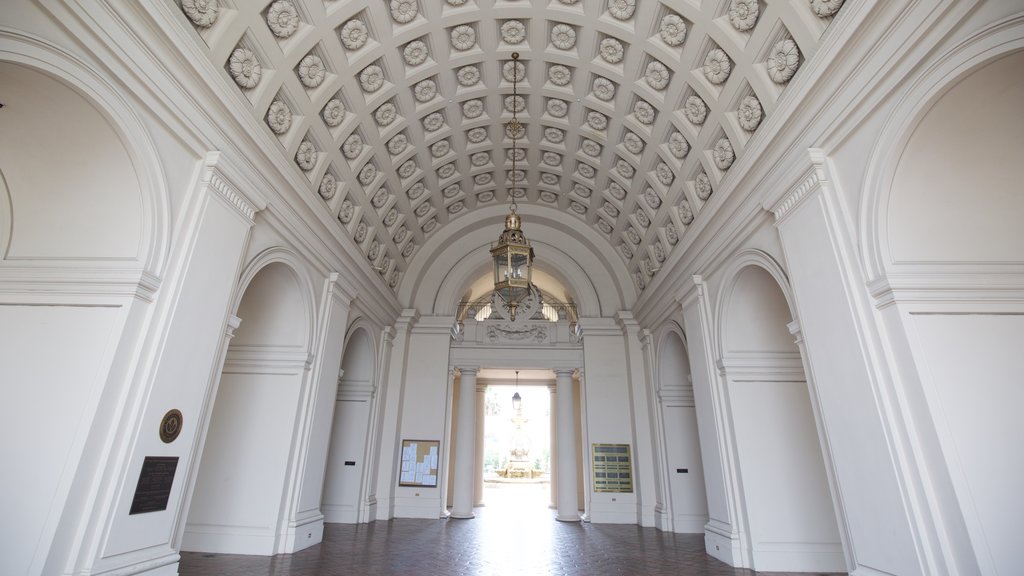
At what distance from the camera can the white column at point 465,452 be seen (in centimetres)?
1156

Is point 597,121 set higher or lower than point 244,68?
higher

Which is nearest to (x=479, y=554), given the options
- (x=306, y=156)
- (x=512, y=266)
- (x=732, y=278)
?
(x=512, y=266)

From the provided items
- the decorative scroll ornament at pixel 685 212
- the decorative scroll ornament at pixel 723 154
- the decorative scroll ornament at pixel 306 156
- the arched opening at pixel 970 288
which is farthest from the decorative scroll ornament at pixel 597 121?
the arched opening at pixel 970 288

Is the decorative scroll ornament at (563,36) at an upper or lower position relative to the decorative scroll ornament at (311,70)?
upper

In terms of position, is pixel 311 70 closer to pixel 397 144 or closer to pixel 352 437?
pixel 397 144

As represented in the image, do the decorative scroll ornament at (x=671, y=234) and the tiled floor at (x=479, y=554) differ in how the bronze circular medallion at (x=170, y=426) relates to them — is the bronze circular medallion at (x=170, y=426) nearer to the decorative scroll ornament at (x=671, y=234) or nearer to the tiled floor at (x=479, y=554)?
the tiled floor at (x=479, y=554)

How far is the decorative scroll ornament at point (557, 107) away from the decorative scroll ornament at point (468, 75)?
153 cm

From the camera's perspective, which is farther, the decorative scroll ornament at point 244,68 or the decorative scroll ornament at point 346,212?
the decorative scroll ornament at point 346,212

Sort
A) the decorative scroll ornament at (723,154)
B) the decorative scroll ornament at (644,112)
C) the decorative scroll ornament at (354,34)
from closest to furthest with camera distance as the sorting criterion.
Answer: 1. the decorative scroll ornament at (354,34)
2. the decorative scroll ornament at (723,154)
3. the decorative scroll ornament at (644,112)

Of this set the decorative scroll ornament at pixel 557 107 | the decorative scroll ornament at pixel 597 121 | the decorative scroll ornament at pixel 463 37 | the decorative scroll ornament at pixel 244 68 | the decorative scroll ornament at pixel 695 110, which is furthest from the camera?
the decorative scroll ornament at pixel 557 107

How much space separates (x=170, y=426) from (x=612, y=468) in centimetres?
945

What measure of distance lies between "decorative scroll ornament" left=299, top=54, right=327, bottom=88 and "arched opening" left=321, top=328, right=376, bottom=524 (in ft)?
17.6

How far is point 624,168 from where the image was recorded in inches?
393

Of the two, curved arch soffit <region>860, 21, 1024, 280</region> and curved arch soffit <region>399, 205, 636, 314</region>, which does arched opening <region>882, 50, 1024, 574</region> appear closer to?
curved arch soffit <region>860, 21, 1024, 280</region>
